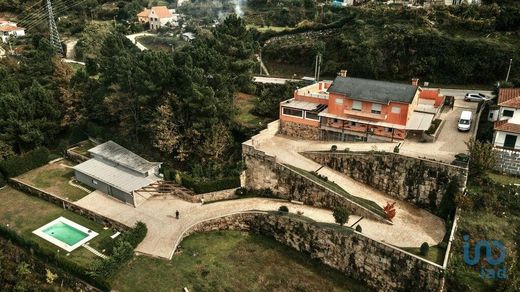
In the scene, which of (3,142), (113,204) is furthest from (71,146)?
(113,204)

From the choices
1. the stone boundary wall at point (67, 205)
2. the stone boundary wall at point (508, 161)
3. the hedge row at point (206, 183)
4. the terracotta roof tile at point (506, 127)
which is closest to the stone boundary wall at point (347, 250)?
the hedge row at point (206, 183)

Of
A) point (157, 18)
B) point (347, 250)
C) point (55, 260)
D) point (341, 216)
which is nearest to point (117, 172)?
point (55, 260)

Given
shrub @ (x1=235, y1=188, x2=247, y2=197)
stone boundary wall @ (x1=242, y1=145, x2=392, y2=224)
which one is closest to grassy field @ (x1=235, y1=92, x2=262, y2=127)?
stone boundary wall @ (x1=242, y1=145, x2=392, y2=224)

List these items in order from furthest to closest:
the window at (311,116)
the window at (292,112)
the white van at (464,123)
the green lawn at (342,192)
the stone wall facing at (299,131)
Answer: the window at (292,112), the stone wall facing at (299,131), the window at (311,116), the white van at (464,123), the green lawn at (342,192)

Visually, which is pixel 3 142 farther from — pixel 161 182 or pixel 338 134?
pixel 338 134

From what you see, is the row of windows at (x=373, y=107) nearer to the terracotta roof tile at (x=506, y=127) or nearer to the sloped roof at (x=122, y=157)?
the terracotta roof tile at (x=506, y=127)

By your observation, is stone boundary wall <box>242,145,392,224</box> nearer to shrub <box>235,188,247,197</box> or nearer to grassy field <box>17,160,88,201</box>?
shrub <box>235,188,247,197</box>

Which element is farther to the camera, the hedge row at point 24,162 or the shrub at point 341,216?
the hedge row at point 24,162

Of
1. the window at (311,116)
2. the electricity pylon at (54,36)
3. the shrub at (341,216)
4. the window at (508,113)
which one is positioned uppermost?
the electricity pylon at (54,36)
